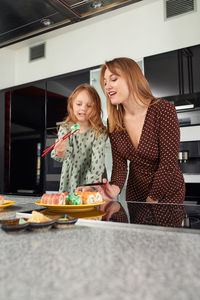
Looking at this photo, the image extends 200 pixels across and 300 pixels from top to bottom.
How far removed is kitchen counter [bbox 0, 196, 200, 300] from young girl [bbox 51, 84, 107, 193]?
0.87 m

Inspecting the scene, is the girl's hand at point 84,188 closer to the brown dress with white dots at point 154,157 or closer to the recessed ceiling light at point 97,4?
the brown dress with white dots at point 154,157

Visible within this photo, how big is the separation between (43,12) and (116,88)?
1.50ft

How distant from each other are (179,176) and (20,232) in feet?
3.04

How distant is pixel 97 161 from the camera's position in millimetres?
1405

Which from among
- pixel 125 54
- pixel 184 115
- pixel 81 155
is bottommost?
pixel 81 155

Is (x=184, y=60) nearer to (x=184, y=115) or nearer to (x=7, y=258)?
(x=184, y=115)

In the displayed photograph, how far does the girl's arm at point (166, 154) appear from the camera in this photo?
45.8 inches

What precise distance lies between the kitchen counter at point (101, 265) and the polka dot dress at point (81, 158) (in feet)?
2.88

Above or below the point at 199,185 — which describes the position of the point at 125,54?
above

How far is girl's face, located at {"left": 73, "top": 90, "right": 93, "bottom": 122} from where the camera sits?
55.8 inches

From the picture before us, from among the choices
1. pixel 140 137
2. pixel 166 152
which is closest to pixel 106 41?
pixel 140 137

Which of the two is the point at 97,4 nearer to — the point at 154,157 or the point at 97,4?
the point at 97,4

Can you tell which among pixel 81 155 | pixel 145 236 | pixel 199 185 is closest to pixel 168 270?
pixel 145 236

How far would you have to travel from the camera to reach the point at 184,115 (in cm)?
237
